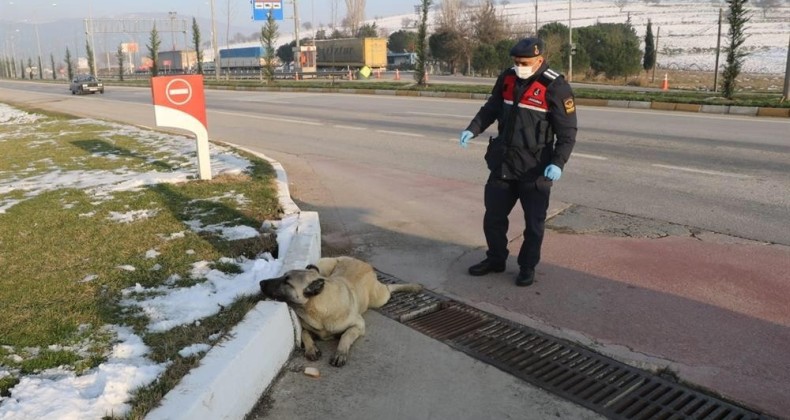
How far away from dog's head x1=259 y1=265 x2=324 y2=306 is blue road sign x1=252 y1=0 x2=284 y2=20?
4375 cm

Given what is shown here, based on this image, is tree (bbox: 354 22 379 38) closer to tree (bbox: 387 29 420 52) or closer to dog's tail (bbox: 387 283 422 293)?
tree (bbox: 387 29 420 52)

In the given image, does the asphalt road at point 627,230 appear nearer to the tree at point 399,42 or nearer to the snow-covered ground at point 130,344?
the snow-covered ground at point 130,344

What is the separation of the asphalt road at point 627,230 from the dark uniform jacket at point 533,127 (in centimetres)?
90

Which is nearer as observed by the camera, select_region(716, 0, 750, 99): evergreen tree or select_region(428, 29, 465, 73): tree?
select_region(716, 0, 750, 99): evergreen tree

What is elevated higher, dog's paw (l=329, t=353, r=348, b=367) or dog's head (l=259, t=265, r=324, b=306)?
dog's head (l=259, t=265, r=324, b=306)

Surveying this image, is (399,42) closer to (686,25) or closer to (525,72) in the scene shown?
(686,25)

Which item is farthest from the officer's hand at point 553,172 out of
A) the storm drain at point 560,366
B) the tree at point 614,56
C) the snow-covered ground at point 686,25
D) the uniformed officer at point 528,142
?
the tree at point 614,56

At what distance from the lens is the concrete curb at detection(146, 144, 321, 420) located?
260 centimetres

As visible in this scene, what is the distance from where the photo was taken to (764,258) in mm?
5105

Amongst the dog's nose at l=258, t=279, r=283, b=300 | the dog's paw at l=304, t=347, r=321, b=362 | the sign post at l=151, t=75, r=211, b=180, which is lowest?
the dog's paw at l=304, t=347, r=321, b=362

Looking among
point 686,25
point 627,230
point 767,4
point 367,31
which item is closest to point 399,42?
point 367,31

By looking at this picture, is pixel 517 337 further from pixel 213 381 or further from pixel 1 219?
pixel 1 219

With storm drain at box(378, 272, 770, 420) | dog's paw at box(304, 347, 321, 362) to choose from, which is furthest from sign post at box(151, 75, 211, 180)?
dog's paw at box(304, 347, 321, 362)

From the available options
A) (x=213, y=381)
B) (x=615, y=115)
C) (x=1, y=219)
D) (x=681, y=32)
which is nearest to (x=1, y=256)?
(x=1, y=219)
